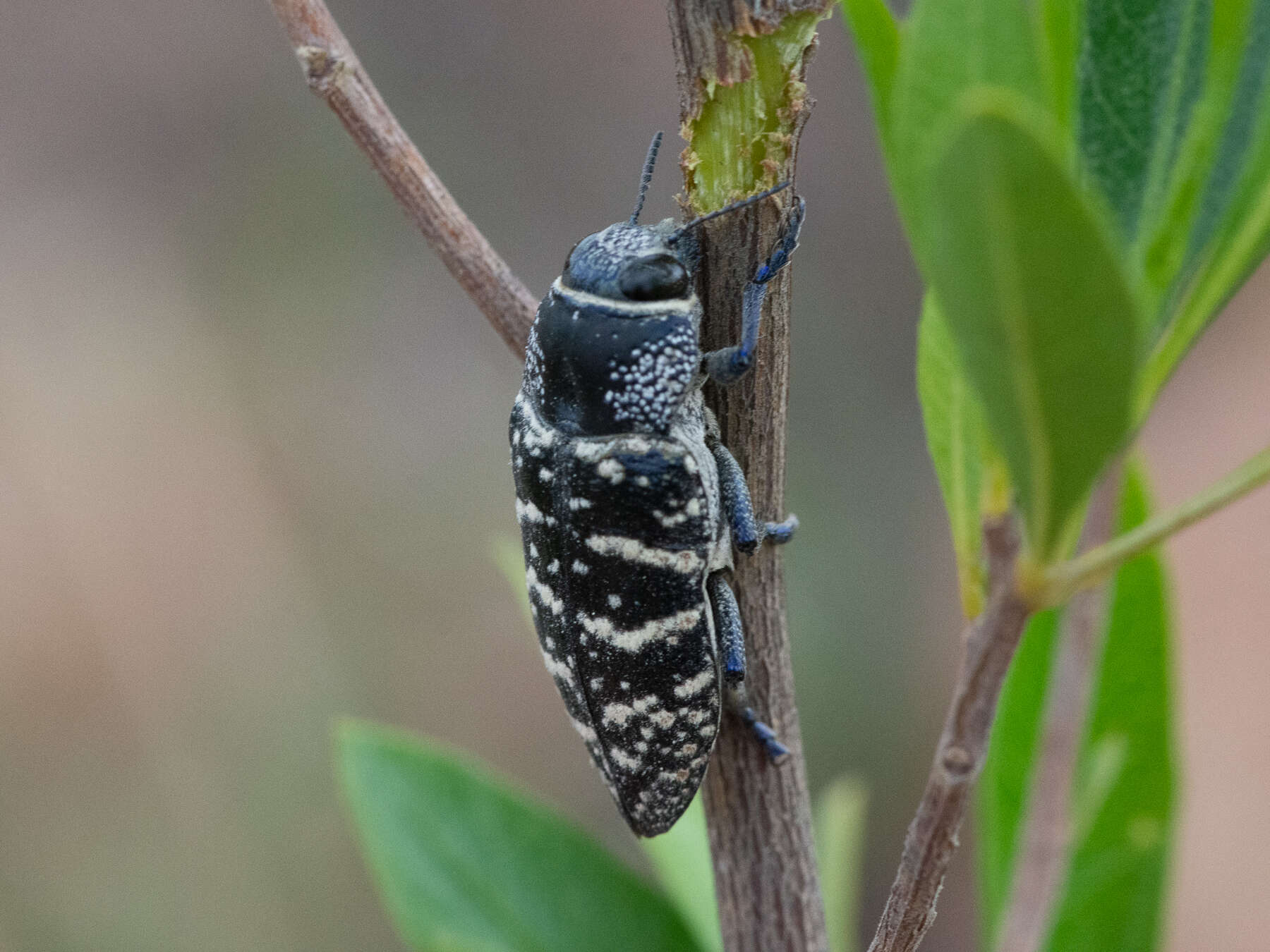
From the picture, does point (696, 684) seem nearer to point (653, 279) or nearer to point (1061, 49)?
point (653, 279)

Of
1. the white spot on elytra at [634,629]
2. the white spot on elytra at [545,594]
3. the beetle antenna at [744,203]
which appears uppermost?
the beetle antenna at [744,203]

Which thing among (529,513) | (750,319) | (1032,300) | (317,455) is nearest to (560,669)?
(529,513)

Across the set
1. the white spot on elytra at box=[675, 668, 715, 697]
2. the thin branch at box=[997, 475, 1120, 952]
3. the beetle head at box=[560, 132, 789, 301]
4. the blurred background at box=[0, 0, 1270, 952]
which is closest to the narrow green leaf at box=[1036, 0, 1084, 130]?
the thin branch at box=[997, 475, 1120, 952]

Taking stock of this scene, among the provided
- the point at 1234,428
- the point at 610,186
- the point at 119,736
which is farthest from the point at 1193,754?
the point at 119,736

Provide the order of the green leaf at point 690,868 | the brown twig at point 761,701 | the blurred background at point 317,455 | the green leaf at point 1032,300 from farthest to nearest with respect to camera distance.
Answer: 1. the blurred background at point 317,455
2. the green leaf at point 690,868
3. the brown twig at point 761,701
4. the green leaf at point 1032,300

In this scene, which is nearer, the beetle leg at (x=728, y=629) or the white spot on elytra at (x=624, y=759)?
the beetle leg at (x=728, y=629)

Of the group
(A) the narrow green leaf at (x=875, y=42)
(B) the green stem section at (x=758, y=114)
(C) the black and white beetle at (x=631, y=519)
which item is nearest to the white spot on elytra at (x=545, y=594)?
(C) the black and white beetle at (x=631, y=519)

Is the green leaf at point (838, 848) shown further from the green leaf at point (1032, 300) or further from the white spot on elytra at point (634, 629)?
the green leaf at point (1032, 300)
